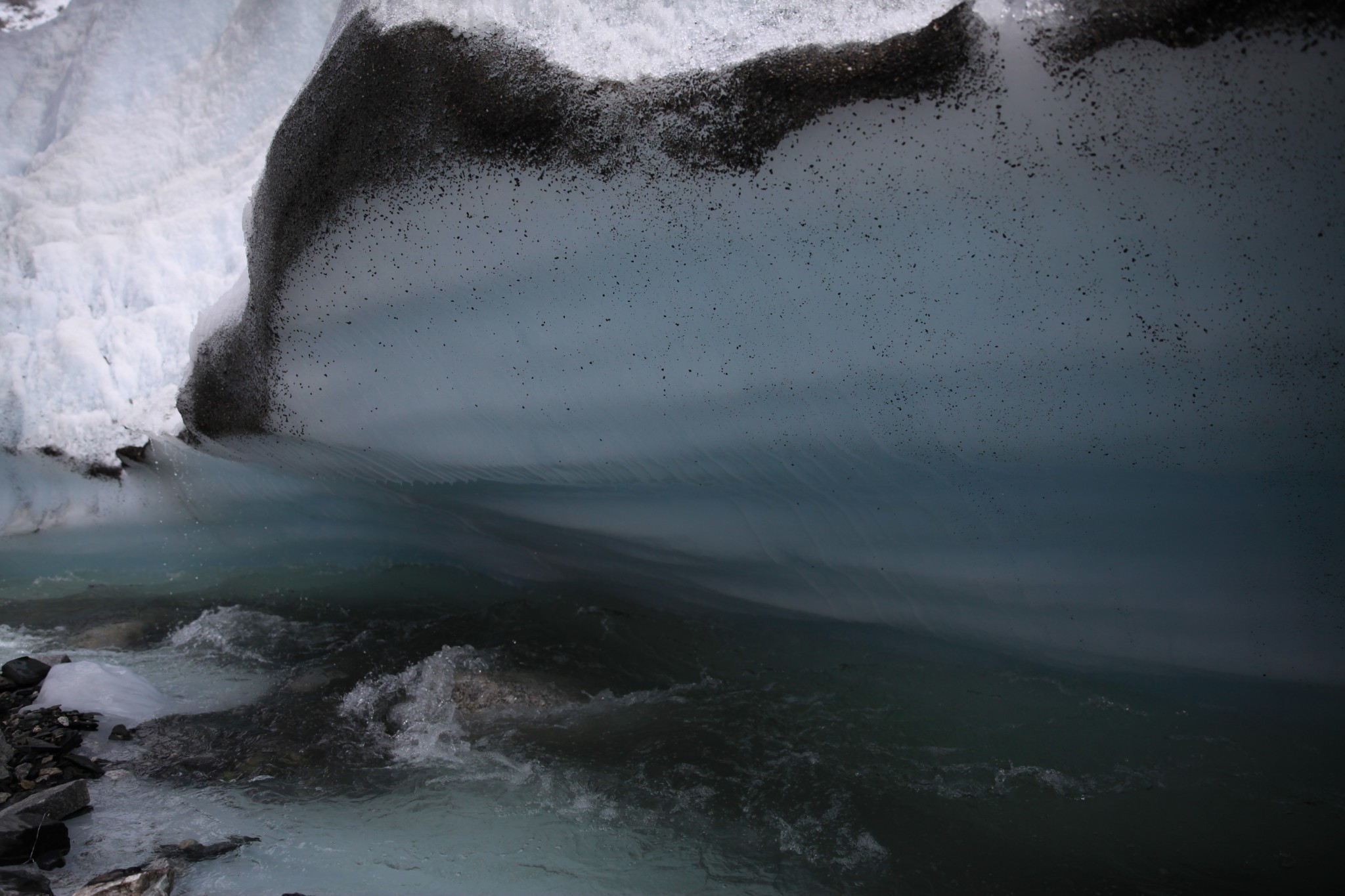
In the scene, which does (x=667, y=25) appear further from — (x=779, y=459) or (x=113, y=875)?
(x=113, y=875)

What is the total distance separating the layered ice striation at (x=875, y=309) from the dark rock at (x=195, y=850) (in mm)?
1137

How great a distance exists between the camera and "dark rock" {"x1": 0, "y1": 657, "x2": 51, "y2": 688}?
8.97 feet

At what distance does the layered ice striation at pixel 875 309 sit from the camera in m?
1.90

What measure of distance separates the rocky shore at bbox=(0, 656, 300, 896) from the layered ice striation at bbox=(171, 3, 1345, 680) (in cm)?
97

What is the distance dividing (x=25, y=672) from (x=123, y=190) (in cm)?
212

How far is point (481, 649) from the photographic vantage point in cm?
292

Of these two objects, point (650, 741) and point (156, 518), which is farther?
point (156, 518)

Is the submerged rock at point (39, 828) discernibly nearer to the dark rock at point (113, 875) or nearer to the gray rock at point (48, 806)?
the gray rock at point (48, 806)

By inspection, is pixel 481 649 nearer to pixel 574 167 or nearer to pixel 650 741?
pixel 650 741

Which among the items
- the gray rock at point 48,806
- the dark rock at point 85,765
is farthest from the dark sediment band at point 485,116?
the gray rock at point 48,806

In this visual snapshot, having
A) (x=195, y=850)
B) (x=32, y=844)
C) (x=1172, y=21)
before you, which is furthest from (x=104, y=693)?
(x=1172, y=21)

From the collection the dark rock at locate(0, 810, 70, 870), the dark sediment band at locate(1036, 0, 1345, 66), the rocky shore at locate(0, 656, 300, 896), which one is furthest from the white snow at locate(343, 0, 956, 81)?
the dark rock at locate(0, 810, 70, 870)

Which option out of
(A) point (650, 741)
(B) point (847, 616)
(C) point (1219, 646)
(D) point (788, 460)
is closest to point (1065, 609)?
(C) point (1219, 646)

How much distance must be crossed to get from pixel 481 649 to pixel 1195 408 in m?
2.08
